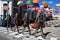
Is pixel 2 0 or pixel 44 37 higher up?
pixel 2 0

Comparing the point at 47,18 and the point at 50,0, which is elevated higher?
the point at 50,0

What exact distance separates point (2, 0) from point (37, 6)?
3840 mm

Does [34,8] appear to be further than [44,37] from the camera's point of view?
Yes

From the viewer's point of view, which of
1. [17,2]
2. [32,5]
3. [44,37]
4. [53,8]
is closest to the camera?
[44,37]

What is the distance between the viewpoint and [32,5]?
74.0ft

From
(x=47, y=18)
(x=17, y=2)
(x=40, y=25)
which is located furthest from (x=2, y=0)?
(x=40, y=25)

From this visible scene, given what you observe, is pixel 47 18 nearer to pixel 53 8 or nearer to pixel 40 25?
pixel 53 8

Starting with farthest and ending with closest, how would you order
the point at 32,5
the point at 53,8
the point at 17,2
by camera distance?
the point at 17,2
the point at 32,5
the point at 53,8

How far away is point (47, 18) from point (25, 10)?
2674mm

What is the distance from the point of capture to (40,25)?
15.5 meters

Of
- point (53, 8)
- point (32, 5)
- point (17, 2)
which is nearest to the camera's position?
point (53, 8)

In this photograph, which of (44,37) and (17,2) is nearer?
(44,37)

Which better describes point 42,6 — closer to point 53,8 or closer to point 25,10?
point 53,8

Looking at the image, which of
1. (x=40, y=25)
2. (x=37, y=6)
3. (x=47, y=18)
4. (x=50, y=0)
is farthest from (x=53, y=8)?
(x=40, y=25)
